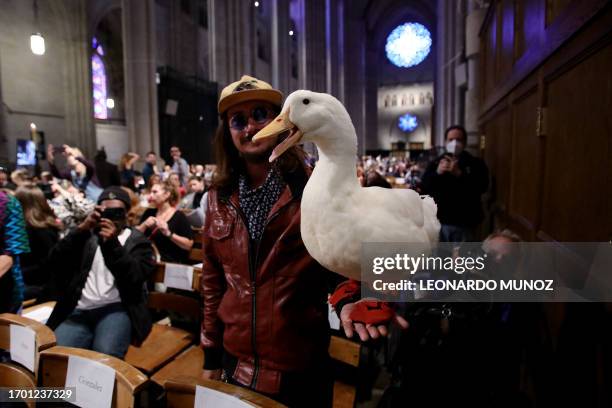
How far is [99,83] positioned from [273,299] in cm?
2082

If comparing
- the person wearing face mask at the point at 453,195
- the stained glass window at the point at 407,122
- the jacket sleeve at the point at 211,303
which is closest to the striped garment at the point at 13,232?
the jacket sleeve at the point at 211,303

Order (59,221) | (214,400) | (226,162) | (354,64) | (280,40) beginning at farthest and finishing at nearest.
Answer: (354,64) < (280,40) < (59,221) < (226,162) < (214,400)

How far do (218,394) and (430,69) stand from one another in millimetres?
37827

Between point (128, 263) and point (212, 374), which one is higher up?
point (128, 263)

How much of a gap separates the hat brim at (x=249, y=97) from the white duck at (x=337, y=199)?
1.55 ft

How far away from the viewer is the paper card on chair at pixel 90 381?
4.15 ft

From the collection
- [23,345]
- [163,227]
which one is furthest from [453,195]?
[163,227]

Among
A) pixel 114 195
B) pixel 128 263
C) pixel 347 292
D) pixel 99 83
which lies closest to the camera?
pixel 347 292

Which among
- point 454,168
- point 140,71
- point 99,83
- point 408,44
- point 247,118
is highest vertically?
point 408,44

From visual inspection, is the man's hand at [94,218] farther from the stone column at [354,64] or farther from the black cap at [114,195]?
the stone column at [354,64]

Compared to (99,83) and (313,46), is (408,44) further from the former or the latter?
(99,83)

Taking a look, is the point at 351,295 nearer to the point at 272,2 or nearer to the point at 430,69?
the point at 272,2

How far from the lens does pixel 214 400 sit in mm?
1079

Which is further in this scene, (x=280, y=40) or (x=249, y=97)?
(x=280, y=40)
